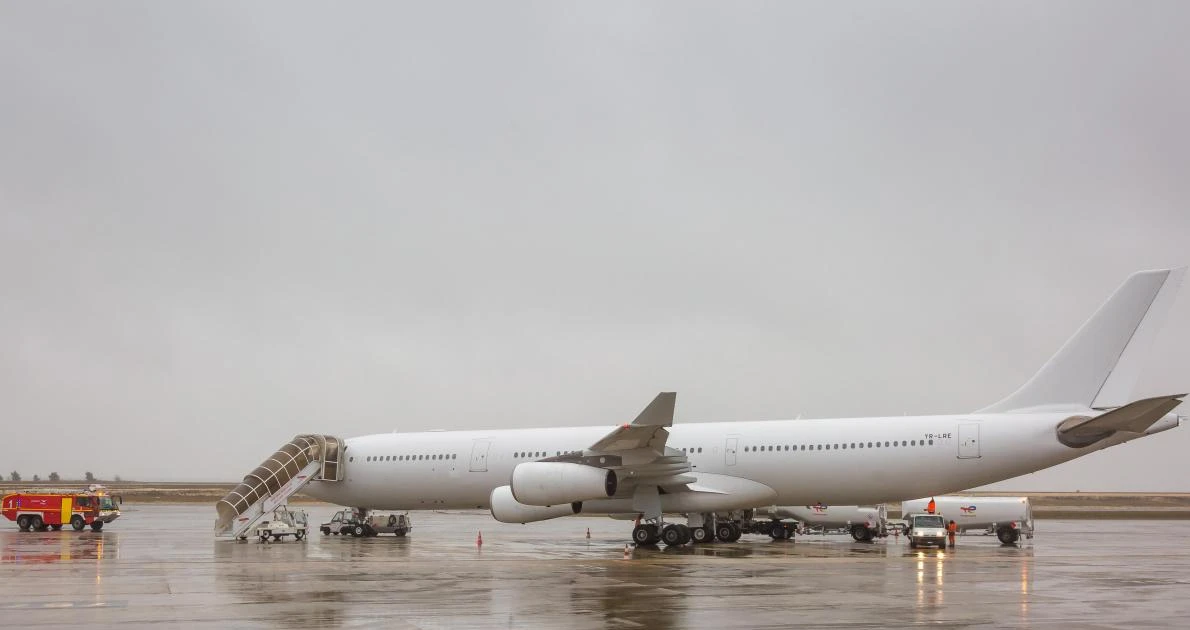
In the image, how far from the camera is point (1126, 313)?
25641 millimetres

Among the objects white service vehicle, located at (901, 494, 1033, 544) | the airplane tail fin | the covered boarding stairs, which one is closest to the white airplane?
the airplane tail fin

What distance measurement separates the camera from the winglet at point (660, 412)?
25203 millimetres

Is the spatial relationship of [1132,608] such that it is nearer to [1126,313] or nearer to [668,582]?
[668,582]

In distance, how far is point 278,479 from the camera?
32938mm

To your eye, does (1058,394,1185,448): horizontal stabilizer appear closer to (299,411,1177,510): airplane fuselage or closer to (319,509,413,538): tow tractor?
(299,411,1177,510): airplane fuselage

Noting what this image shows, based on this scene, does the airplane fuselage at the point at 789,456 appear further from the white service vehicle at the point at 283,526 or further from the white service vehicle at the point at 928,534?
the white service vehicle at the point at 928,534

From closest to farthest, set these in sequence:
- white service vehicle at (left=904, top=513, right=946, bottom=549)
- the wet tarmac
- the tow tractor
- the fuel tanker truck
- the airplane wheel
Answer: the wet tarmac, the airplane wheel, white service vehicle at (left=904, top=513, right=946, bottom=549), the fuel tanker truck, the tow tractor

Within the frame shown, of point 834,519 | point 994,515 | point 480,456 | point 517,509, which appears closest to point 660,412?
point 517,509

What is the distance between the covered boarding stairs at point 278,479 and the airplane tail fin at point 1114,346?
22.0 meters

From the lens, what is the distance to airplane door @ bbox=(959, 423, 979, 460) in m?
26.2

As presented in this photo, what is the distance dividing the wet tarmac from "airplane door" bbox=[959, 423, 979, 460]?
256 cm

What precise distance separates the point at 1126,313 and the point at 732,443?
34.4 ft

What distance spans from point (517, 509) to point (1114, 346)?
16.0m

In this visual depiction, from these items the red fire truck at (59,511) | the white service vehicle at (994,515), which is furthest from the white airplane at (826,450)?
the red fire truck at (59,511)
